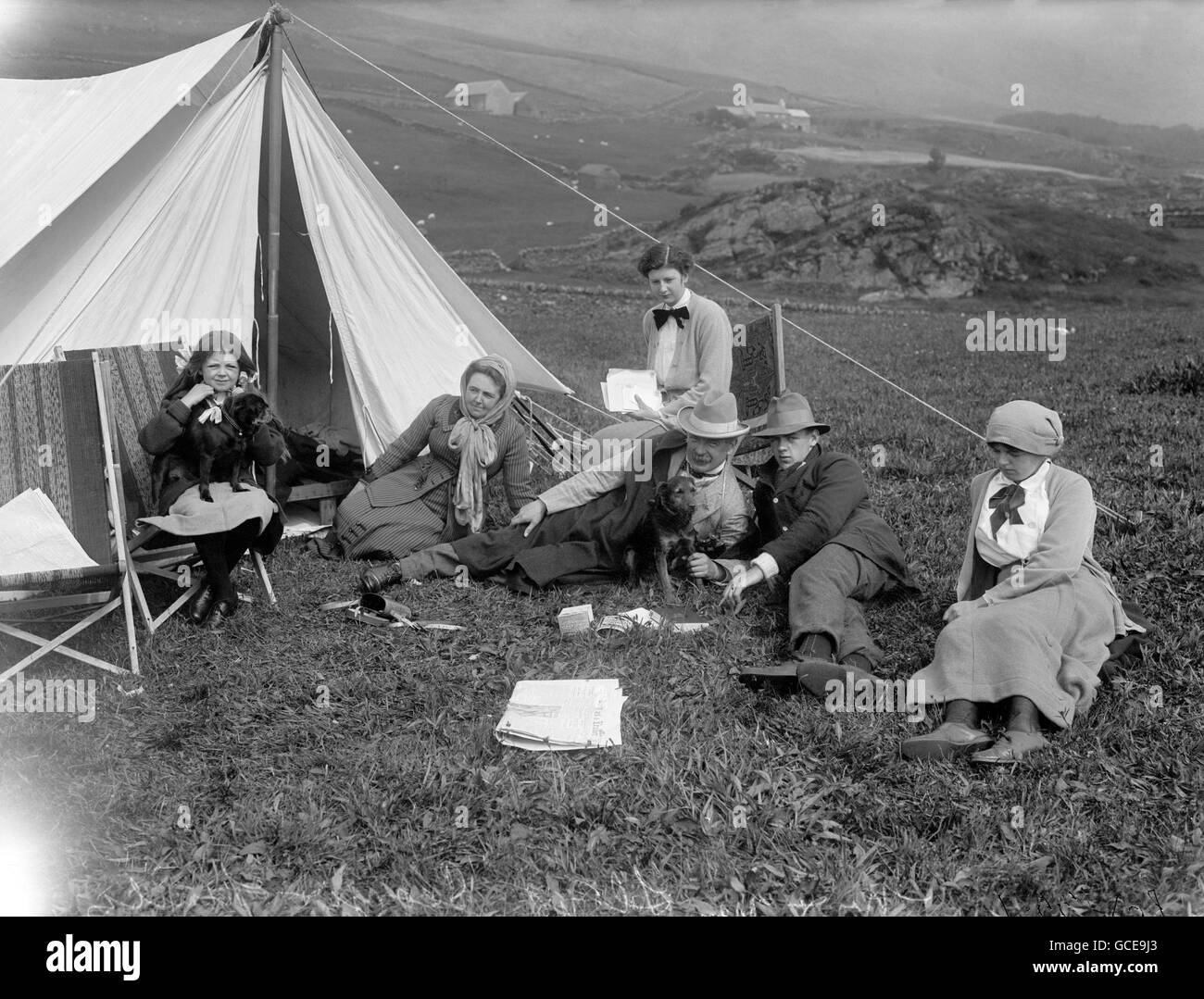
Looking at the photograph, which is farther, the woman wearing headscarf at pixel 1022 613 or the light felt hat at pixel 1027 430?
the light felt hat at pixel 1027 430

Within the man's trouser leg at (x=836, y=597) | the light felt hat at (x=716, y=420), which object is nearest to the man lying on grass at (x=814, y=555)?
the man's trouser leg at (x=836, y=597)

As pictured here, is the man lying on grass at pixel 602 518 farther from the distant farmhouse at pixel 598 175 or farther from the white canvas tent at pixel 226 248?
the distant farmhouse at pixel 598 175

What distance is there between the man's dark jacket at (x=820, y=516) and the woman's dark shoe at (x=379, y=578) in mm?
1688

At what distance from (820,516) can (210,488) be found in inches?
106

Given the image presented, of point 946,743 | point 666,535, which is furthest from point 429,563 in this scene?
point 946,743

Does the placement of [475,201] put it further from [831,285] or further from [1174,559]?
[1174,559]

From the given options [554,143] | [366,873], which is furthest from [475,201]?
[366,873]

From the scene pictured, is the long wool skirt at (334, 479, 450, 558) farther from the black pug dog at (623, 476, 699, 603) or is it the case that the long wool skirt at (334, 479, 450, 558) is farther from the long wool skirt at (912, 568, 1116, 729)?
the long wool skirt at (912, 568, 1116, 729)

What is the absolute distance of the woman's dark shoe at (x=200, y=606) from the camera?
452 cm

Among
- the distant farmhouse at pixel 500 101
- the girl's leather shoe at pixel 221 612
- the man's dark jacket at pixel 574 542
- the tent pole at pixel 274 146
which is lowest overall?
the girl's leather shoe at pixel 221 612

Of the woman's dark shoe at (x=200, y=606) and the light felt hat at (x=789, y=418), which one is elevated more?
the light felt hat at (x=789, y=418)

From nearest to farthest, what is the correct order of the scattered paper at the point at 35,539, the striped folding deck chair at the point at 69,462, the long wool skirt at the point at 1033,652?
the long wool skirt at the point at 1033,652 → the scattered paper at the point at 35,539 → the striped folding deck chair at the point at 69,462

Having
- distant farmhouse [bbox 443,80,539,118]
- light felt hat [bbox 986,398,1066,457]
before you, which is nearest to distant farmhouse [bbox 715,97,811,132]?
distant farmhouse [bbox 443,80,539,118]

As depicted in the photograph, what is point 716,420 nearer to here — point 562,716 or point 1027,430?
point 1027,430
